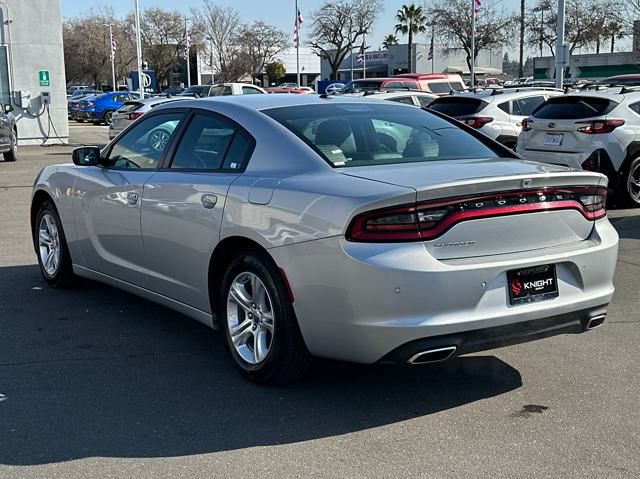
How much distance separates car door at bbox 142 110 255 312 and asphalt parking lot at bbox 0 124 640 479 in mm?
521

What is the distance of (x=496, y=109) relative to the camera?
1417 cm

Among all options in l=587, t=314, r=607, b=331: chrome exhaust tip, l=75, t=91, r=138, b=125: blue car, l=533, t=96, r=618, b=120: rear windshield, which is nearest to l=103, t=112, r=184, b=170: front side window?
l=587, t=314, r=607, b=331: chrome exhaust tip

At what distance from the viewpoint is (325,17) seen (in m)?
71.3

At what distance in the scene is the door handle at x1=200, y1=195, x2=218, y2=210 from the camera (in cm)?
464

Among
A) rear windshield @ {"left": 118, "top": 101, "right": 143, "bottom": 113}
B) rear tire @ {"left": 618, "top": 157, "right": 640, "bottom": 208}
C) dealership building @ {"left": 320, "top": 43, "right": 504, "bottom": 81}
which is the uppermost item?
dealership building @ {"left": 320, "top": 43, "right": 504, "bottom": 81}

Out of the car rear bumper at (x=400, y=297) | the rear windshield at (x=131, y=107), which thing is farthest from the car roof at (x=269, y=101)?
the rear windshield at (x=131, y=107)

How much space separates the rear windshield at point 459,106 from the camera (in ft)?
46.4

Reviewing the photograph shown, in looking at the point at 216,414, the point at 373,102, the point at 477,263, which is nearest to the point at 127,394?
the point at 216,414

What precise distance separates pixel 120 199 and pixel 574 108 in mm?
7504

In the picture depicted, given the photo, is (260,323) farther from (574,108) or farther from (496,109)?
(496,109)

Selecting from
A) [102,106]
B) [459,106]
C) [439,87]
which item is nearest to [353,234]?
[459,106]

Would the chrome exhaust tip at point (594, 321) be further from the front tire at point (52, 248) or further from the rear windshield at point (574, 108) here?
the rear windshield at point (574, 108)

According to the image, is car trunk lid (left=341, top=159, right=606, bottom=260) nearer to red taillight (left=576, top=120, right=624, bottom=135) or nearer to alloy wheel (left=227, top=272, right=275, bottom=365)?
alloy wheel (left=227, top=272, right=275, bottom=365)

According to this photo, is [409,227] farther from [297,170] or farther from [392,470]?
[392,470]
